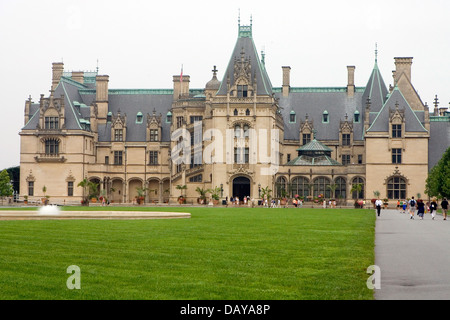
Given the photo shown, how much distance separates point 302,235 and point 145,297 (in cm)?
1587

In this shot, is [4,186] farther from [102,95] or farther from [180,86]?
[180,86]

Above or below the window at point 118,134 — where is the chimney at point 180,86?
above

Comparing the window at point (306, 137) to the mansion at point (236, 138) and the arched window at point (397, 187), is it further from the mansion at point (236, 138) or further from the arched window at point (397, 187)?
the arched window at point (397, 187)

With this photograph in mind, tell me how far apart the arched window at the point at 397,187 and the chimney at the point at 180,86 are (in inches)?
1179

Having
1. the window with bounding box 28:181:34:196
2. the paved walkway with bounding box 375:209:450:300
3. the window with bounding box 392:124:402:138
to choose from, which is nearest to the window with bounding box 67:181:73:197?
the window with bounding box 28:181:34:196

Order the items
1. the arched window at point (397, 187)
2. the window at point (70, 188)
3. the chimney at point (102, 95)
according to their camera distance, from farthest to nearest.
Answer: the chimney at point (102, 95), the window at point (70, 188), the arched window at point (397, 187)

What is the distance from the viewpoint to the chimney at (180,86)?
100625 millimetres

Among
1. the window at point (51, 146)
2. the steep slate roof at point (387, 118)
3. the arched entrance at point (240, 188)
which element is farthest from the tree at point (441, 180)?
the window at point (51, 146)

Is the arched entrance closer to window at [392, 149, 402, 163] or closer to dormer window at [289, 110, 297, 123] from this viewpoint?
dormer window at [289, 110, 297, 123]

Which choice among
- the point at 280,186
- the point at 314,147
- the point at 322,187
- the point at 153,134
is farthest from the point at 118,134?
the point at 322,187

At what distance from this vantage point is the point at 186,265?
18.7 m

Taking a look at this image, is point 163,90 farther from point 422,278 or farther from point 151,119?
point 422,278

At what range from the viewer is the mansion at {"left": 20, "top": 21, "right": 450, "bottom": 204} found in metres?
86.2

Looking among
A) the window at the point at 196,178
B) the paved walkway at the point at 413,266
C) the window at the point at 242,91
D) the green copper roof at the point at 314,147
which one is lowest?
the paved walkway at the point at 413,266
